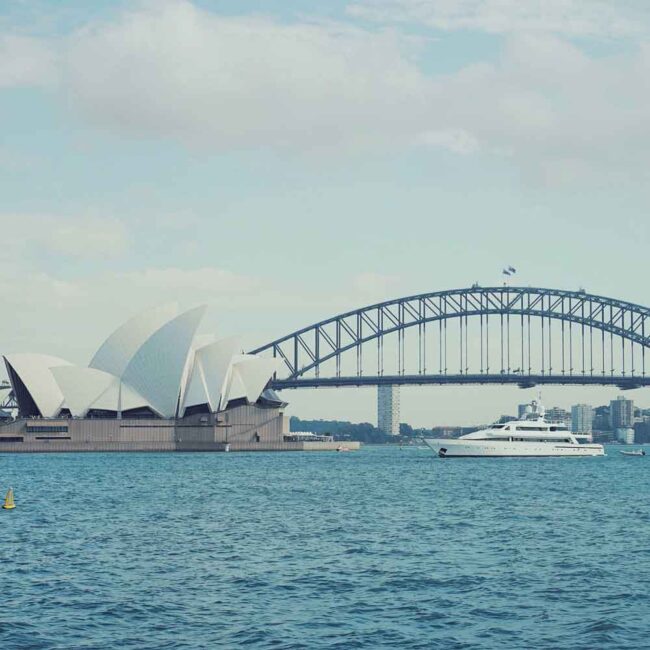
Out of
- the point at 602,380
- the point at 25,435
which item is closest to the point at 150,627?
the point at 25,435

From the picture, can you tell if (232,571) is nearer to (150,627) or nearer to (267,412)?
(150,627)

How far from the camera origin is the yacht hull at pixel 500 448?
95562mm

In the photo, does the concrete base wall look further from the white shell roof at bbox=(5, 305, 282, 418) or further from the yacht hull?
the yacht hull

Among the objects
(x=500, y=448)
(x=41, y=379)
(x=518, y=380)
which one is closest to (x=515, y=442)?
(x=500, y=448)

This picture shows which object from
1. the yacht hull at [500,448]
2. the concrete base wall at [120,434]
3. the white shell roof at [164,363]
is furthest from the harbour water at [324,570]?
the concrete base wall at [120,434]

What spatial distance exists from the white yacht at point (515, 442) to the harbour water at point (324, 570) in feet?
131

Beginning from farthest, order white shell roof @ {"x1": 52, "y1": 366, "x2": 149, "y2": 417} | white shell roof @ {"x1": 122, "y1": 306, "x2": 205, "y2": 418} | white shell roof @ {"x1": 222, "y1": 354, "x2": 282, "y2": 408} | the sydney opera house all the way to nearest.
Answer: white shell roof @ {"x1": 222, "y1": 354, "x2": 282, "y2": 408} → white shell roof @ {"x1": 52, "y1": 366, "x2": 149, "y2": 417} → the sydney opera house → white shell roof @ {"x1": 122, "y1": 306, "x2": 205, "y2": 418}

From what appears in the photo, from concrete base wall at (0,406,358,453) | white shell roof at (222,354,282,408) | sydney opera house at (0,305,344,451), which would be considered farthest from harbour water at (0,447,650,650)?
white shell roof at (222,354,282,408)

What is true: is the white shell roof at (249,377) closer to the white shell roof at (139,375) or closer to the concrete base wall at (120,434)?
the white shell roof at (139,375)

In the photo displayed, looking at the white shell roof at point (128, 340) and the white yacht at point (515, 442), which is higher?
the white shell roof at point (128, 340)

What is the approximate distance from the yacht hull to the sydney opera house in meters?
27.8

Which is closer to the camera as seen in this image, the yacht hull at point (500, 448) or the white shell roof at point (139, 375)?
the yacht hull at point (500, 448)

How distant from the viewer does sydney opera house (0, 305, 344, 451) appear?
117625 mm

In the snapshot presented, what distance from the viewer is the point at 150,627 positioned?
22.7 metres
